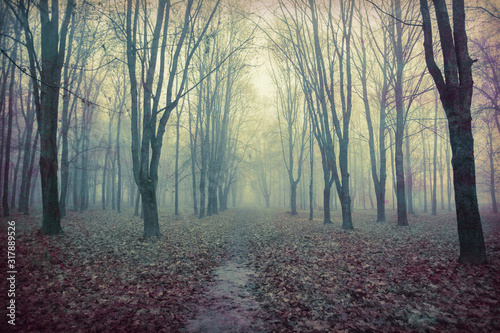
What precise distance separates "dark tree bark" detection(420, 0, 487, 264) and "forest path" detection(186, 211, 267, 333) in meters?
5.19

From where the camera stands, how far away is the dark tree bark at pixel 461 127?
565 cm

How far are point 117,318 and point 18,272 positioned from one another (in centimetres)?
298

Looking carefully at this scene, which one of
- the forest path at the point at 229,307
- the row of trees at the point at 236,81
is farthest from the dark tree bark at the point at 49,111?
the forest path at the point at 229,307

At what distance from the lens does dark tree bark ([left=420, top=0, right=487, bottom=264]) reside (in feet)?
18.5

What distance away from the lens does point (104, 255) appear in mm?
7145

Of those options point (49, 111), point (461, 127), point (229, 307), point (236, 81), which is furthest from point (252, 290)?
point (236, 81)

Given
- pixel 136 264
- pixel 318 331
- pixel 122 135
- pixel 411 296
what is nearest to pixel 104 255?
pixel 136 264

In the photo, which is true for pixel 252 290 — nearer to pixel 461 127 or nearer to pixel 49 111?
pixel 461 127

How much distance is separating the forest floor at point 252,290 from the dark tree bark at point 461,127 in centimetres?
66

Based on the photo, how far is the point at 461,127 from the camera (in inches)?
228

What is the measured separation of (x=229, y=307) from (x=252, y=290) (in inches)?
38.1

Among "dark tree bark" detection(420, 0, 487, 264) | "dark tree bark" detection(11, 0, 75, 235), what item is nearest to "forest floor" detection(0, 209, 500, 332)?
"dark tree bark" detection(420, 0, 487, 264)

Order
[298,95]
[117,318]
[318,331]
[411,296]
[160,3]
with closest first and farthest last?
[318,331], [117,318], [411,296], [160,3], [298,95]

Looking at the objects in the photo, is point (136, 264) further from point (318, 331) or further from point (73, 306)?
point (318, 331)
